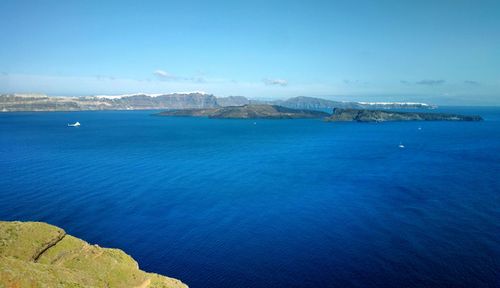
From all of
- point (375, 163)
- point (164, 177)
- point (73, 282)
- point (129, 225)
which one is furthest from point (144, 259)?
point (375, 163)

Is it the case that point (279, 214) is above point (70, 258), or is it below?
below

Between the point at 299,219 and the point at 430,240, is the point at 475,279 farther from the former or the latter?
the point at 299,219

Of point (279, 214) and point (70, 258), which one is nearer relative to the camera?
point (70, 258)

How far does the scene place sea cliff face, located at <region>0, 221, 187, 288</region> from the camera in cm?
3925

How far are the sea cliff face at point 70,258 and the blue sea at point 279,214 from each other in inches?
425

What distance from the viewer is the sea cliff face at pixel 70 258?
129 feet

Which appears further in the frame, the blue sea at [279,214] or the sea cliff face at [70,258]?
the blue sea at [279,214]

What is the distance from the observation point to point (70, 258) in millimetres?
43406

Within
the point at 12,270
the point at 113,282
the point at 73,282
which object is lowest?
the point at 113,282

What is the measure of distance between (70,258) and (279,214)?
49779 millimetres

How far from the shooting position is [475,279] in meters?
52.2

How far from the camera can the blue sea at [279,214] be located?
55.8 meters

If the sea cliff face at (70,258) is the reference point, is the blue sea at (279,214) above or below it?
below

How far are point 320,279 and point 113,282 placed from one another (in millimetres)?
29790
